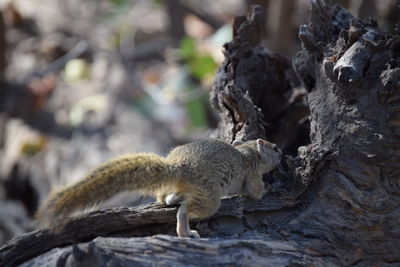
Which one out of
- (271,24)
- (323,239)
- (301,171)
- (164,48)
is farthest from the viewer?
(164,48)

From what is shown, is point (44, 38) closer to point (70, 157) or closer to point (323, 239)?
point (70, 157)

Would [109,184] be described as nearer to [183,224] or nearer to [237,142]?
[183,224]

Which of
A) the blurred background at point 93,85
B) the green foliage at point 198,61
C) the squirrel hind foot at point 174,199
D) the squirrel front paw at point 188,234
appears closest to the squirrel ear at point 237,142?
the squirrel hind foot at point 174,199

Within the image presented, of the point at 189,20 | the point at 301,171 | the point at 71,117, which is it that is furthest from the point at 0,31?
the point at 301,171

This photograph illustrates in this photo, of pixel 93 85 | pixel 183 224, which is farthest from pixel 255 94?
pixel 93 85

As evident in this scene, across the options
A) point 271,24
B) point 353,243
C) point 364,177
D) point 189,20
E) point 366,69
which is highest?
point 189,20

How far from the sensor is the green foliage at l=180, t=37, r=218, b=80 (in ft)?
21.6

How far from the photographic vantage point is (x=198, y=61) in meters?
6.62

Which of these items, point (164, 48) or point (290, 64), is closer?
point (290, 64)

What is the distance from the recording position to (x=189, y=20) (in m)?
9.54

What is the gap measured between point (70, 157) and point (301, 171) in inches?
111

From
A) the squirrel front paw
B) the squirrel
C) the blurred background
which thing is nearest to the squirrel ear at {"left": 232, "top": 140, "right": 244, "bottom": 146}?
the squirrel

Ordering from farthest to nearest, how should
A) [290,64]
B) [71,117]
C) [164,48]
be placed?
[164,48] → [71,117] → [290,64]

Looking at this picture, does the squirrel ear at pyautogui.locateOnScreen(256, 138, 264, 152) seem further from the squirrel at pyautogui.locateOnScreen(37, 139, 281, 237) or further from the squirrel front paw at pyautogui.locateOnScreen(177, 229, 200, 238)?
the squirrel front paw at pyautogui.locateOnScreen(177, 229, 200, 238)
